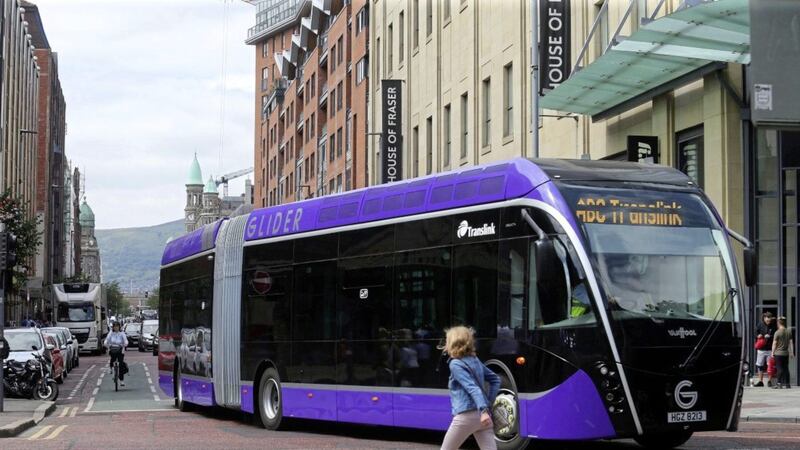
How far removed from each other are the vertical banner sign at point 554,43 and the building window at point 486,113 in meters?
8.38

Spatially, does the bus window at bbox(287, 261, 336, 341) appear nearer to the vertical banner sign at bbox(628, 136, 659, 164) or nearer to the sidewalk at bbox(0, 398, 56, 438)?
the sidewalk at bbox(0, 398, 56, 438)

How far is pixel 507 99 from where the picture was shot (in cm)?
3841

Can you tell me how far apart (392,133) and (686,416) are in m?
39.4

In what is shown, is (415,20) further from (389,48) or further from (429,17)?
(389,48)

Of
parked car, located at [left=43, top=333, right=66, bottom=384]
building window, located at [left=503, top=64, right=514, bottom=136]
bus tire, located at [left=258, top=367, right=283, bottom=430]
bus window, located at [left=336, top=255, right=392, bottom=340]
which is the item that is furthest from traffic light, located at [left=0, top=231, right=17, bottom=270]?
building window, located at [left=503, top=64, right=514, bottom=136]

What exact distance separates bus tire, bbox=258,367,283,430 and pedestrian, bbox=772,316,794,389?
11.7m

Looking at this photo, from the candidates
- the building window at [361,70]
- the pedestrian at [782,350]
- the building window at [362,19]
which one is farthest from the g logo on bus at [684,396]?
the building window at [362,19]

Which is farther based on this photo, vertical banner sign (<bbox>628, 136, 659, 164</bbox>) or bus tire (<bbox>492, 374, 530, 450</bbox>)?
vertical banner sign (<bbox>628, 136, 659, 164</bbox>)

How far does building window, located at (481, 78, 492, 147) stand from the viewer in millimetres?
40375

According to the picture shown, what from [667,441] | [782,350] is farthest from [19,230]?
[667,441]

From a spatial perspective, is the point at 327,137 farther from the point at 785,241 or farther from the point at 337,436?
the point at 337,436

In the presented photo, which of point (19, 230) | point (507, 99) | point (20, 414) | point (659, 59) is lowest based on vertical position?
point (20, 414)

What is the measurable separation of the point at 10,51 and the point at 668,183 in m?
72.0

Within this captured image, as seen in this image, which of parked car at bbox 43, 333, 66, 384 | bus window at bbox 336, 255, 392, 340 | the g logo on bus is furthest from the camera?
parked car at bbox 43, 333, 66, 384
